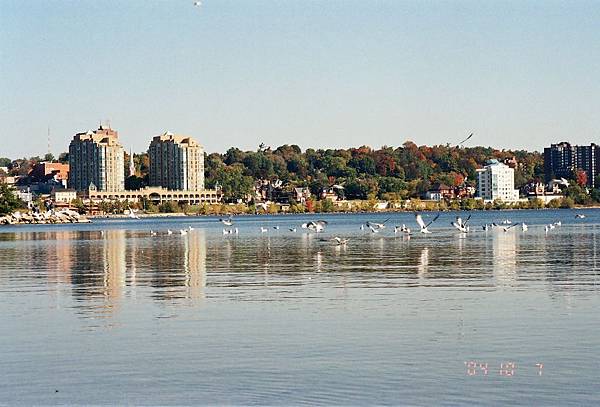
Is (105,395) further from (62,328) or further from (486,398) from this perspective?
(62,328)

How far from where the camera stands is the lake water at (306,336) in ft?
47.0

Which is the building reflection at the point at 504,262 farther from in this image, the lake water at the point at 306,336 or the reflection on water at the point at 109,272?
the reflection on water at the point at 109,272

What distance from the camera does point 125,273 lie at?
1348 inches

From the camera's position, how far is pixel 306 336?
18.6 meters

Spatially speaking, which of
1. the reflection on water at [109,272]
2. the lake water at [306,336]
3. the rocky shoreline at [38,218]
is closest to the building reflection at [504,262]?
the lake water at [306,336]

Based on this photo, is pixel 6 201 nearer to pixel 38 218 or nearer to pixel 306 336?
pixel 38 218

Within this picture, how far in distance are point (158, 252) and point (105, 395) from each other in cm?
3569

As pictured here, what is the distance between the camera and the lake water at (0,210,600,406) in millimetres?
14328

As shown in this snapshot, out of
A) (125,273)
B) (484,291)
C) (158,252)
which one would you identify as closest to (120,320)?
(484,291)

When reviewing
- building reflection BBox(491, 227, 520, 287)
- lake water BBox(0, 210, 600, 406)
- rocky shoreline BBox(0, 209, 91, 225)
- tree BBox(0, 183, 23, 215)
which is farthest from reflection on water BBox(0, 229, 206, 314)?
tree BBox(0, 183, 23, 215)
